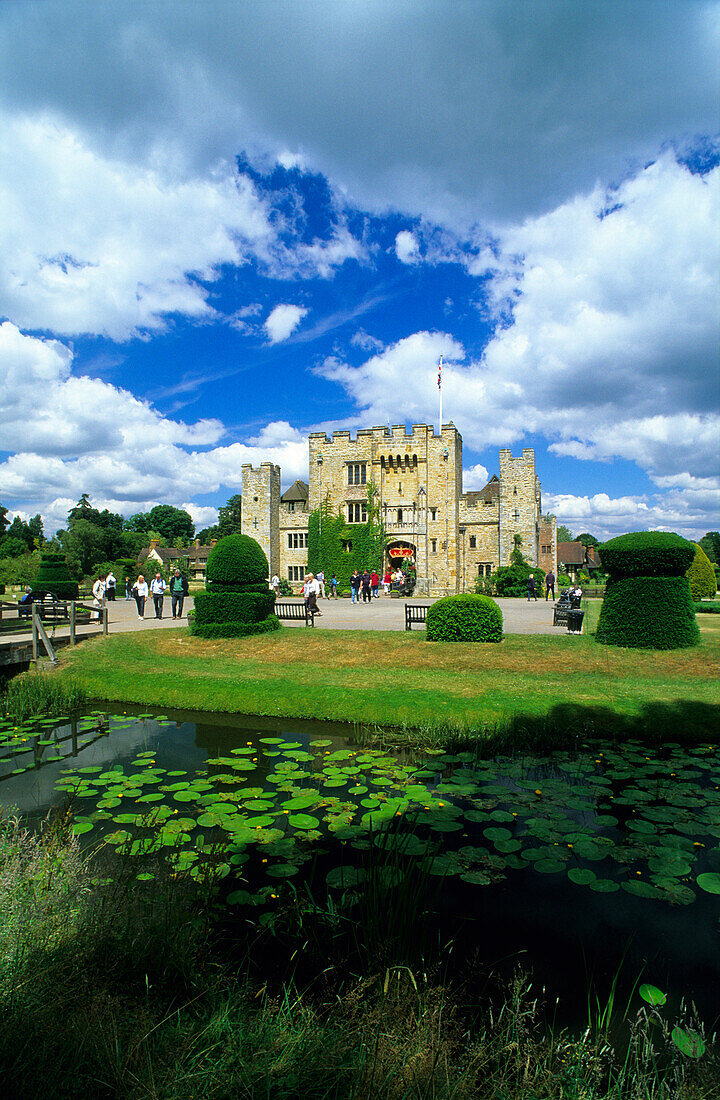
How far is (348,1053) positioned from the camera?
8.18 feet

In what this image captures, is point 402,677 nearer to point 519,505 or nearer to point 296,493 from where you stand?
point 519,505

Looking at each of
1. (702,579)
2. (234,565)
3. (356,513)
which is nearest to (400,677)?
(234,565)

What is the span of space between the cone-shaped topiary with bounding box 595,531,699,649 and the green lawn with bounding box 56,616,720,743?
552 mm

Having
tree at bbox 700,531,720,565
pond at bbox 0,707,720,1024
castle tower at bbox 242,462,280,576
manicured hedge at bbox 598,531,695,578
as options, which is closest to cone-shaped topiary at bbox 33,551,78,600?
pond at bbox 0,707,720,1024

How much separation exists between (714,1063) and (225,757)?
19.6 feet

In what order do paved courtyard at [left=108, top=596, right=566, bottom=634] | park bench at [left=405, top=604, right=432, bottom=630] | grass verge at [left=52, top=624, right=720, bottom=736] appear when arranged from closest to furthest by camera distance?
1. grass verge at [left=52, top=624, right=720, bottom=736]
2. park bench at [left=405, top=604, right=432, bottom=630]
3. paved courtyard at [left=108, top=596, right=566, bottom=634]

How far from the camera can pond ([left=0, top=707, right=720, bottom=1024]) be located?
3.71 meters

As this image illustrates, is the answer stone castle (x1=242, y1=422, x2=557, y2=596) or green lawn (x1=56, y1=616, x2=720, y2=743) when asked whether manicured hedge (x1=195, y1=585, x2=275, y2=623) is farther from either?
stone castle (x1=242, y1=422, x2=557, y2=596)

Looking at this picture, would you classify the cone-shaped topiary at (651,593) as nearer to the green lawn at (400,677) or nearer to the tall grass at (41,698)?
the green lawn at (400,677)

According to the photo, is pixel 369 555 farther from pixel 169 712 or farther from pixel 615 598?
pixel 169 712

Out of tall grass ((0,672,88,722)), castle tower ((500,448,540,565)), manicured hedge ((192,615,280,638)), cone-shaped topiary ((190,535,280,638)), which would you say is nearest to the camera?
tall grass ((0,672,88,722))

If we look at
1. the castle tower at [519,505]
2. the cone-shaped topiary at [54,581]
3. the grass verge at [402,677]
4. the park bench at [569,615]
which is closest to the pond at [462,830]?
the grass verge at [402,677]

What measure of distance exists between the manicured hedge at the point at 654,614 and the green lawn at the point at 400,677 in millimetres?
503

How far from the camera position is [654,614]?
12.6 meters
